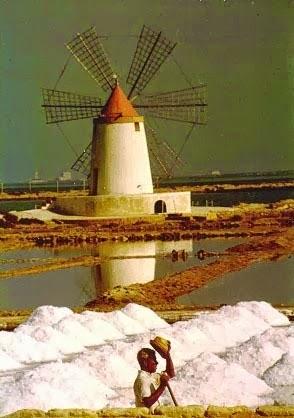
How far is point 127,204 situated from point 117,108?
2555 mm

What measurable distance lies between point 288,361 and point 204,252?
37.8ft

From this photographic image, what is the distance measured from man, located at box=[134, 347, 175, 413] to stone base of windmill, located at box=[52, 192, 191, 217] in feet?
60.7

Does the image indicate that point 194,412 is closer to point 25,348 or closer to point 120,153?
point 25,348

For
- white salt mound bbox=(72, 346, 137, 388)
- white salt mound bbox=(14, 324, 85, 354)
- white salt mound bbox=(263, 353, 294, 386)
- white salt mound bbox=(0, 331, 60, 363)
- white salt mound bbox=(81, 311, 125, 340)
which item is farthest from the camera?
white salt mound bbox=(81, 311, 125, 340)

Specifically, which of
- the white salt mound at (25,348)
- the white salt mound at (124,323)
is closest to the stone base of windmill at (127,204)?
the white salt mound at (124,323)

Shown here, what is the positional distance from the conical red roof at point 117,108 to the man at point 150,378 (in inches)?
738

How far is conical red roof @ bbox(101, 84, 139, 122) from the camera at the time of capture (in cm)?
2316

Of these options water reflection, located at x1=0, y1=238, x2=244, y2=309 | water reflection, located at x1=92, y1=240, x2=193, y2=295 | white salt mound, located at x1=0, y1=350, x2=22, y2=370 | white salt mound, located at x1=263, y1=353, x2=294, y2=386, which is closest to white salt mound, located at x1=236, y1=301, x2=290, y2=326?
white salt mound, located at x1=263, y1=353, x2=294, y2=386

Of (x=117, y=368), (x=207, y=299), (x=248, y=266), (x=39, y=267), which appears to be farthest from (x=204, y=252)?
(x=117, y=368)

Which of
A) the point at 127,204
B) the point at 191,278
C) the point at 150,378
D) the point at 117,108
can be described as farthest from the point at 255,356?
the point at 117,108

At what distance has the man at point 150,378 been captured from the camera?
14.4ft

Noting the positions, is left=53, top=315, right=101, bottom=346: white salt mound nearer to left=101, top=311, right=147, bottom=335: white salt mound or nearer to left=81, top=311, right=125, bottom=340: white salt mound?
left=81, top=311, right=125, bottom=340: white salt mound

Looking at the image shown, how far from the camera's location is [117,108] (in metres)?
23.3

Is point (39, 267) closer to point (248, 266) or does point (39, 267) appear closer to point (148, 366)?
point (248, 266)
